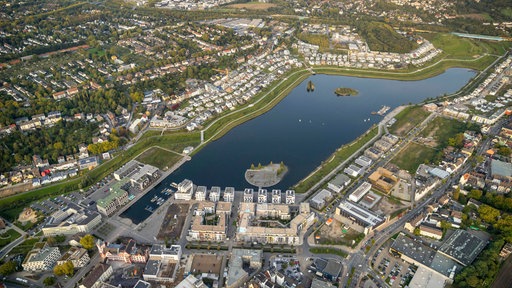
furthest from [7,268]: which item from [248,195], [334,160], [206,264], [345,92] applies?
[345,92]

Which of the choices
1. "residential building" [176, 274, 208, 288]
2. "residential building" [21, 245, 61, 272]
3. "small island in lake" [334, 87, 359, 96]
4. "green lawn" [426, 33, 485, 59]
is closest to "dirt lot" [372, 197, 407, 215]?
"residential building" [176, 274, 208, 288]

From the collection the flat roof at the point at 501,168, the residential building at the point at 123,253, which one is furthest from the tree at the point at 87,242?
the flat roof at the point at 501,168

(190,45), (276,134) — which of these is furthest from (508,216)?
(190,45)

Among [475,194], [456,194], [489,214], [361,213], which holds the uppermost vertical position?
[475,194]

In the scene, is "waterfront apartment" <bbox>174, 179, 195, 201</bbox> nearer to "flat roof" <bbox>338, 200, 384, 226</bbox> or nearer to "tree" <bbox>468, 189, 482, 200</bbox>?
"flat roof" <bbox>338, 200, 384, 226</bbox>

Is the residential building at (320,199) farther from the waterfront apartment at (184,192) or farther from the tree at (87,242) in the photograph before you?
the tree at (87,242)

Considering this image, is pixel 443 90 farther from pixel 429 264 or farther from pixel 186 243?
pixel 186 243

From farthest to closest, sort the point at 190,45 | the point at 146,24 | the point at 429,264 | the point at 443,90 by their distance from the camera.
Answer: the point at 146,24 < the point at 190,45 < the point at 443,90 < the point at 429,264

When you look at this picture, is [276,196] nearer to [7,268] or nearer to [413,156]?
[413,156]
